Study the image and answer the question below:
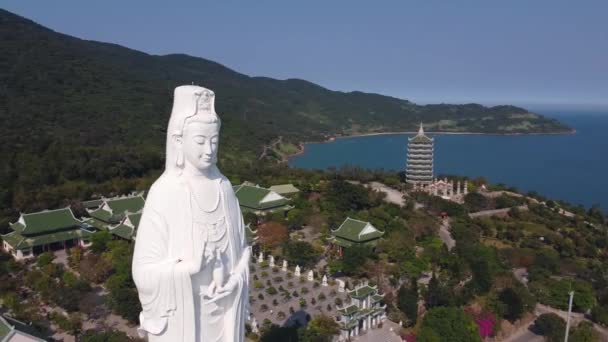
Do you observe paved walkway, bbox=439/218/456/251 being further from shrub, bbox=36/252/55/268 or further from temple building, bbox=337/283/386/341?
shrub, bbox=36/252/55/268

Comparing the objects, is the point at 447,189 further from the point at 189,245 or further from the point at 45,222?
the point at 189,245

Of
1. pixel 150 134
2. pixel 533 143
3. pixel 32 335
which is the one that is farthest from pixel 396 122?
pixel 32 335

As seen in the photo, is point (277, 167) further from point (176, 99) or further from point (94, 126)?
point (176, 99)

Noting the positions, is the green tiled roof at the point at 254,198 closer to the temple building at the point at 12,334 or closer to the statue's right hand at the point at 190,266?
the temple building at the point at 12,334

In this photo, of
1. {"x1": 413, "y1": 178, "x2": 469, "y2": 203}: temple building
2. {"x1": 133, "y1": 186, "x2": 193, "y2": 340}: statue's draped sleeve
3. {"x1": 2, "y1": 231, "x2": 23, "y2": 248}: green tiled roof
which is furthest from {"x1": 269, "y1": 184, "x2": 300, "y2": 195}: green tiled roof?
{"x1": 133, "y1": 186, "x2": 193, "y2": 340}: statue's draped sleeve

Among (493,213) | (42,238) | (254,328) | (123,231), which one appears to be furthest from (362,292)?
(493,213)

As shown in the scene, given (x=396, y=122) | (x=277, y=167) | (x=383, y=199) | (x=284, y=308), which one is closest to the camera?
(x=284, y=308)
